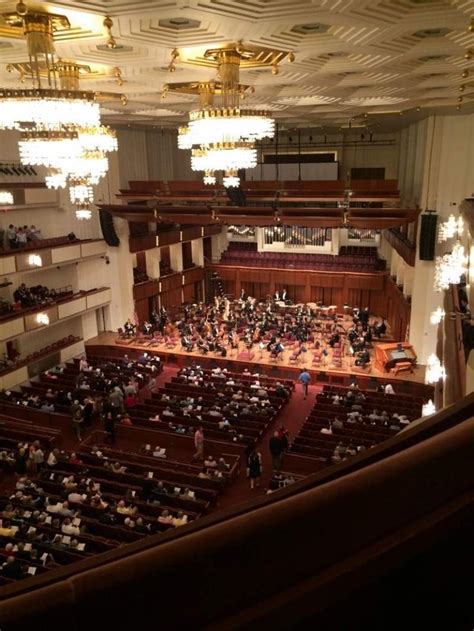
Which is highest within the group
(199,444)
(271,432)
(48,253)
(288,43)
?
(288,43)

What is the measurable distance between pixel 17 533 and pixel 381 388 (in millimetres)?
12680

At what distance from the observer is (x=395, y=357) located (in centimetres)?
1931

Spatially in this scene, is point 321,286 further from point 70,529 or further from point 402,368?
point 70,529

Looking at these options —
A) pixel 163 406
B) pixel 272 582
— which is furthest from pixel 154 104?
pixel 272 582

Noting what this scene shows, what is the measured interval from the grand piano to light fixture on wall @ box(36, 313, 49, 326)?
1345 cm

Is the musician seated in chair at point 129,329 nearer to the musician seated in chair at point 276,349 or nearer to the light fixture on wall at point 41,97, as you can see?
the musician seated in chair at point 276,349

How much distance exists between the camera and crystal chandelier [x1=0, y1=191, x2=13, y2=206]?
1859cm

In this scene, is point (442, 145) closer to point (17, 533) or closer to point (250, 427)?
point (250, 427)

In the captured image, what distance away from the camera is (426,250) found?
18.2 m

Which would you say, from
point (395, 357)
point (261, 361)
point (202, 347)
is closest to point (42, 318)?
point (202, 347)

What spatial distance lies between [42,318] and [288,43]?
15.8m

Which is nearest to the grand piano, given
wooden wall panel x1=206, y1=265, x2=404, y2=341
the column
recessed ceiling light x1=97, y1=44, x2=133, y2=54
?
wooden wall panel x1=206, y1=265, x2=404, y2=341

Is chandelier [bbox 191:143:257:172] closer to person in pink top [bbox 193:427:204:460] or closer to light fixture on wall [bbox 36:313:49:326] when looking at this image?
person in pink top [bbox 193:427:204:460]

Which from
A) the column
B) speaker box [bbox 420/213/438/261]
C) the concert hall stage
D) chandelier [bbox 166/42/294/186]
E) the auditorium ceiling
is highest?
the auditorium ceiling
